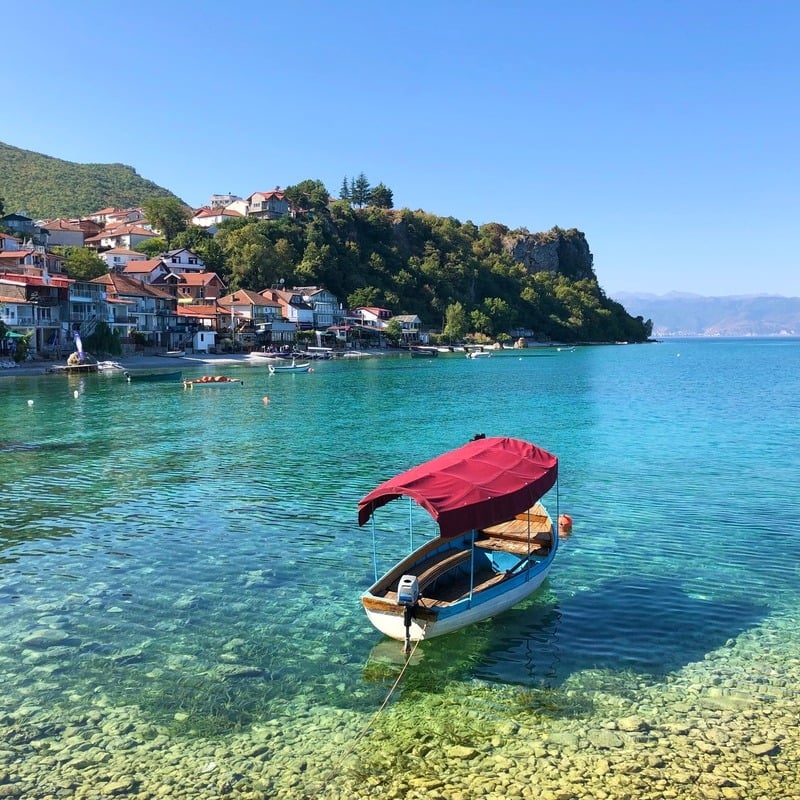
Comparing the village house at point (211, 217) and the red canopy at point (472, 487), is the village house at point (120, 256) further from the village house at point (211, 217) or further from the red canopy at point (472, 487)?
the red canopy at point (472, 487)

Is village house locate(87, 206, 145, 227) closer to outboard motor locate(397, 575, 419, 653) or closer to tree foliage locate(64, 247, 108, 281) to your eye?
tree foliage locate(64, 247, 108, 281)

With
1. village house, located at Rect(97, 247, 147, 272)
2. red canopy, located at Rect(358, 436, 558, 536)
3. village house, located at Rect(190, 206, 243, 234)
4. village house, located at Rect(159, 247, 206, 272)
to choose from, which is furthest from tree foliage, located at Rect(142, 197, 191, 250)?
red canopy, located at Rect(358, 436, 558, 536)

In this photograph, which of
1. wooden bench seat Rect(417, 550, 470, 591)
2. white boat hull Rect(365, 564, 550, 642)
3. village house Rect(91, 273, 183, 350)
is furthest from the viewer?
village house Rect(91, 273, 183, 350)

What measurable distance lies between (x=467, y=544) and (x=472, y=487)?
3.12m

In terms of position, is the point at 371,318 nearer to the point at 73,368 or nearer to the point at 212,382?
the point at 73,368

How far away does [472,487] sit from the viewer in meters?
13.6

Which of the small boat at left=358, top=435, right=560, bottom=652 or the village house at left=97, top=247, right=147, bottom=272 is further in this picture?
the village house at left=97, top=247, right=147, bottom=272

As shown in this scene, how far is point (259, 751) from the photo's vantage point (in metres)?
9.95

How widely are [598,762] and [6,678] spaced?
32.9 feet

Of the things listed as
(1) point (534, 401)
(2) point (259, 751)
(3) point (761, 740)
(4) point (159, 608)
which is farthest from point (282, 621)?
(1) point (534, 401)

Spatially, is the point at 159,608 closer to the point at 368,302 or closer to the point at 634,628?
the point at 634,628

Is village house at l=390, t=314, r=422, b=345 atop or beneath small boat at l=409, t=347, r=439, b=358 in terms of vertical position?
atop

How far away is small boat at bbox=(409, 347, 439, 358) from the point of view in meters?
148

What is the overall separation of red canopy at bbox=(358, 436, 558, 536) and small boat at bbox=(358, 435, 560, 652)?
2 cm
